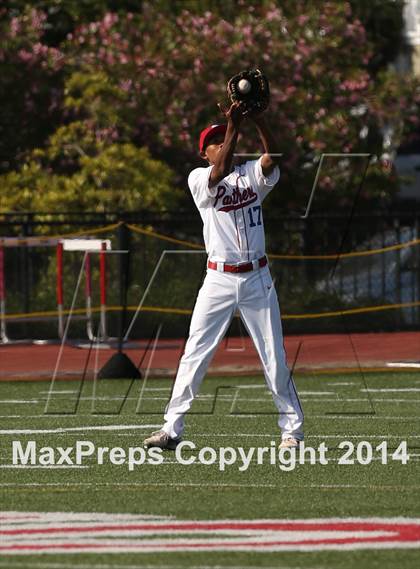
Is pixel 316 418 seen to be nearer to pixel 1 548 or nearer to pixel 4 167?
pixel 1 548

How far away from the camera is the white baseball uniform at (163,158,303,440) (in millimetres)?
11727

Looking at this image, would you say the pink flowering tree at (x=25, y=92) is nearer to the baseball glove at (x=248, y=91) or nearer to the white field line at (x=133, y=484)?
the baseball glove at (x=248, y=91)

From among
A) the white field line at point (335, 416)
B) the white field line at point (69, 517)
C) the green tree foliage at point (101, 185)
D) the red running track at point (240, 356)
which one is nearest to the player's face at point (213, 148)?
the white field line at point (335, 416)

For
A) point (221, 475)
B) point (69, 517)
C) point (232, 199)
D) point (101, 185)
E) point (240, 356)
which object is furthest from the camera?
point (101, 185)

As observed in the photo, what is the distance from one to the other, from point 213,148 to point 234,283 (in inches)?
36.6

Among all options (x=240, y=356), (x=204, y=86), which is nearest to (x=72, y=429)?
(x=240, y=356)

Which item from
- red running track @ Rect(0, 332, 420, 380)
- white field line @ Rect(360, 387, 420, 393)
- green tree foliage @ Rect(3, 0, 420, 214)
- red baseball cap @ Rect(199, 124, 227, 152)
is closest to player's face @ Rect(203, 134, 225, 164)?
red baseball cap @ Rect(199, 124, 227, 152)

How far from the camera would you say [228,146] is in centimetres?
1152

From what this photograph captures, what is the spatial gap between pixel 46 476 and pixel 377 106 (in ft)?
71.0

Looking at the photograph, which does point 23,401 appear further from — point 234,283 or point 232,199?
point 232,199

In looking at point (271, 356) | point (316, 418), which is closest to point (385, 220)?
point (316, 418)

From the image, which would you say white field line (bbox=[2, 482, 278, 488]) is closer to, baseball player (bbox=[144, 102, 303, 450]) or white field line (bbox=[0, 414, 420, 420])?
baseball player (bbox=[144, 102, 303, 450])

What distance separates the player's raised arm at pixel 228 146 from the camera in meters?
11.5

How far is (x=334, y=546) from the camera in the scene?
26.2 ft
